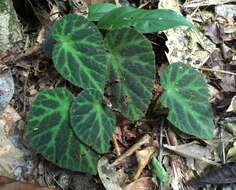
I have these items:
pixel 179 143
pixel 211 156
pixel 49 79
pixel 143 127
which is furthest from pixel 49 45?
pixel 211 156

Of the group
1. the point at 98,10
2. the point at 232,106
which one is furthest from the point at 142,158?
the point at 98,10

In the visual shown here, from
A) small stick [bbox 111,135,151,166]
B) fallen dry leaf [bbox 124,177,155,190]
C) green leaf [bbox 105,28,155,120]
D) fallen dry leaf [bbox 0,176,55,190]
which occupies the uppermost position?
green leaf [bbox 105,28,155,120]

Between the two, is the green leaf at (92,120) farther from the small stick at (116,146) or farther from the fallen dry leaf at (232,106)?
the fallen dry leaf at (232,106)

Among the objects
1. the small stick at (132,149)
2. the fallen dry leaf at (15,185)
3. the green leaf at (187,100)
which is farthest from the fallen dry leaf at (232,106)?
the fallen dry leaf at (15,185)

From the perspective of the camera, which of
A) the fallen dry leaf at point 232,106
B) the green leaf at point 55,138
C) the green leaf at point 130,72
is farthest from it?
the fallen dry leaf at point 232,106

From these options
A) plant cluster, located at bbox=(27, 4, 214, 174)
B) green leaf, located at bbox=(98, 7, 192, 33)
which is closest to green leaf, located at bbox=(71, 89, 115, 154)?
plant cluster, located at bbox=(27, 4, 214, 174)

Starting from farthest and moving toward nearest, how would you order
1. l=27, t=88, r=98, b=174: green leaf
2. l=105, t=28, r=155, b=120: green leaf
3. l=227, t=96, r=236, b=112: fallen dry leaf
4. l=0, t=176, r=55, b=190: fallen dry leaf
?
l=227, t=96, r=236, b=112: fallen dry leaf < l=105, t=28, r=155, b=120: green leaf < l=27, t=88, r=98, b=174: green leaf < l=0, t=176, r=55, b=190: fallen dry leaf

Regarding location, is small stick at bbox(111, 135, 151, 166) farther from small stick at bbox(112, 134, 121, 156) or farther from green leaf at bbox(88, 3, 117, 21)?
green leaf at bbox(88, 3, 117, 21)
